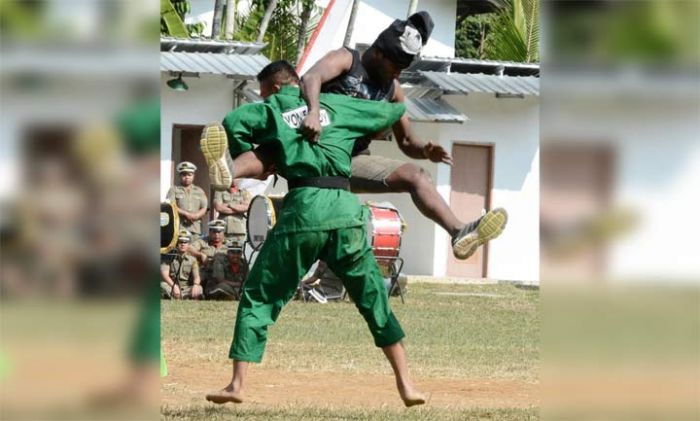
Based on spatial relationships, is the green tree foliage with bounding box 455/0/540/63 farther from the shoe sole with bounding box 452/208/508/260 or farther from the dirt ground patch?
the shoe sole with bounding box 452/208/508/260

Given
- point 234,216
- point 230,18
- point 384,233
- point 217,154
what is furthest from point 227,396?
point 230,18

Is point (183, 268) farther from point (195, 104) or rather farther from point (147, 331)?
point (147, 331)

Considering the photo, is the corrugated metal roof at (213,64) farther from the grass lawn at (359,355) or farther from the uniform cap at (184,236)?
the grass lawn at (359,355)

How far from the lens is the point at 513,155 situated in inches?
1120

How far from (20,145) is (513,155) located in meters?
27.3

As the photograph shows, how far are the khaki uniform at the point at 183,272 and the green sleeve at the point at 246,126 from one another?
1157 cm

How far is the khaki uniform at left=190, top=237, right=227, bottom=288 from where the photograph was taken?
18625 mm

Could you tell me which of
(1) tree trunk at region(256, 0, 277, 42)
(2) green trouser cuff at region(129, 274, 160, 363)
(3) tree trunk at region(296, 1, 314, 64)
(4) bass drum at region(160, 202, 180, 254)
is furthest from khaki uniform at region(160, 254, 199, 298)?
(2) green trouser cuff at region(129, 274, 160, 363)

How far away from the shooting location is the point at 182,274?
60.5ft

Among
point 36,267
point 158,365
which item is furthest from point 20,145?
point 158,365

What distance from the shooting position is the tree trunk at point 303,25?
89.9 ft

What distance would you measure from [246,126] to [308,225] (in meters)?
0.57

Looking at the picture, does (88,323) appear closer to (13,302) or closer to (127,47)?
(13,302)

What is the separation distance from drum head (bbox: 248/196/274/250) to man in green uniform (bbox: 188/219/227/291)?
2.66ft
